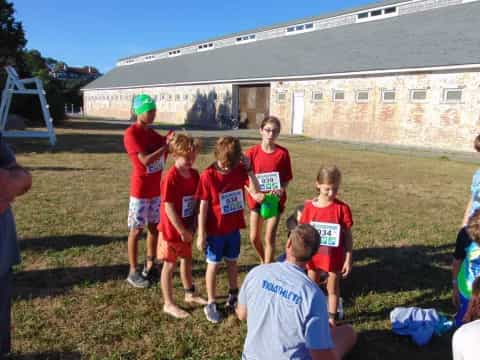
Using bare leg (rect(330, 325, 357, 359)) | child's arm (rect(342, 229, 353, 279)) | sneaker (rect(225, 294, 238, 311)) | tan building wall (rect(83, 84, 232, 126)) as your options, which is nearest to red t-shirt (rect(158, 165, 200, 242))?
sneaker (rect(225, 294, 238, 311))

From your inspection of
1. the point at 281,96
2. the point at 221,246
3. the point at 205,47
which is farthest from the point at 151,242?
the point at 205,47

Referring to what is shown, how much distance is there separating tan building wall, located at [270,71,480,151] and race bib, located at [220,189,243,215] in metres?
17.6

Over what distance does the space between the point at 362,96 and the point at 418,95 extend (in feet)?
10.6

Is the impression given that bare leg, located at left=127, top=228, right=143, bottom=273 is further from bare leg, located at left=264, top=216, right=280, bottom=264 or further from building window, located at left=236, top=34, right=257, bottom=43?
building window, located at left=236, top=34, right=257, bottom=43

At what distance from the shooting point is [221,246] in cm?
342

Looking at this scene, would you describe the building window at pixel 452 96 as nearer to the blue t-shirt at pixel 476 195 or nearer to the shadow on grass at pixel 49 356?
the blue t-shirt at pixel 476 195

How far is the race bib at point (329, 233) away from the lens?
3.19m

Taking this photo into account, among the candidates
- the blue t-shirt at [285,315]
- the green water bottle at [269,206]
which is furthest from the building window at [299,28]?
the blue t-shirt at [285,315]

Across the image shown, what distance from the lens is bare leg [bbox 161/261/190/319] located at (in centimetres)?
344

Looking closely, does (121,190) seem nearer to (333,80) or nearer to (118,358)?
(118,358)

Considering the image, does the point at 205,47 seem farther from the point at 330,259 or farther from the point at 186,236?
the point at 330,259

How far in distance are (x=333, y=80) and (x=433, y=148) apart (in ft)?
24.1

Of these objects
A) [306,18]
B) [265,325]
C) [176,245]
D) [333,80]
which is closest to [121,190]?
[176,245]

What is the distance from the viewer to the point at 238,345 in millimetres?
3104
